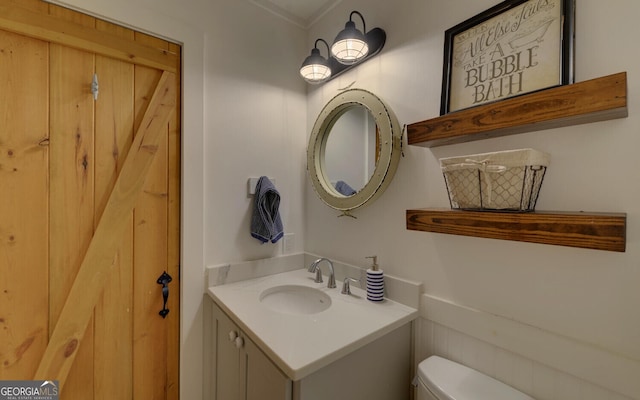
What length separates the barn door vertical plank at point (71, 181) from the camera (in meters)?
1.05

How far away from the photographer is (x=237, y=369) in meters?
1.08

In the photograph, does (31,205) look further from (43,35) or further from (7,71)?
(43,35)

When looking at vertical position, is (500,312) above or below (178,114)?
below

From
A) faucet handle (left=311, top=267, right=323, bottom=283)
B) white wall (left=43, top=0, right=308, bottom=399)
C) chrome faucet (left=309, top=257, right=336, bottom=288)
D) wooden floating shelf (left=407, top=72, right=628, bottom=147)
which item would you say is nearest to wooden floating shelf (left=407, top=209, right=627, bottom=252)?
wooden floating shelf (left=407, top=72, right=628, bottom=147)

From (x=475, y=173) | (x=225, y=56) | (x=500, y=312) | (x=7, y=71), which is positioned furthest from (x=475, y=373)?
(x=7, y=71)

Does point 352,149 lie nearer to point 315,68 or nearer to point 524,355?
point 315,68

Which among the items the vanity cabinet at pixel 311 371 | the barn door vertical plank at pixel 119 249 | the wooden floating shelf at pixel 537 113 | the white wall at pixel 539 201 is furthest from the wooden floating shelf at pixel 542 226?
the barn door vertical plank at pixel 119 249

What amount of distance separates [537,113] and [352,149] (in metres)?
0.79

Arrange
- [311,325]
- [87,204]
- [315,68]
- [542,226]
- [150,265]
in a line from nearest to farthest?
[542,226], [311,325], [87,204], [150,265], [315,68]

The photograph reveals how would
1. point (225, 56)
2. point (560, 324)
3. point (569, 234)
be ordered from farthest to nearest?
point (225, 56) → point (560, 324) → point (569, 234)

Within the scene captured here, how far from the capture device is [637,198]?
0.68m

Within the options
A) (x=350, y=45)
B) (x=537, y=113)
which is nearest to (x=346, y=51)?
(x=350, y=45)

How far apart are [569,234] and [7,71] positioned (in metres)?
1.83

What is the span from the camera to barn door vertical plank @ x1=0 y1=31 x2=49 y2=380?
0.97 meters
